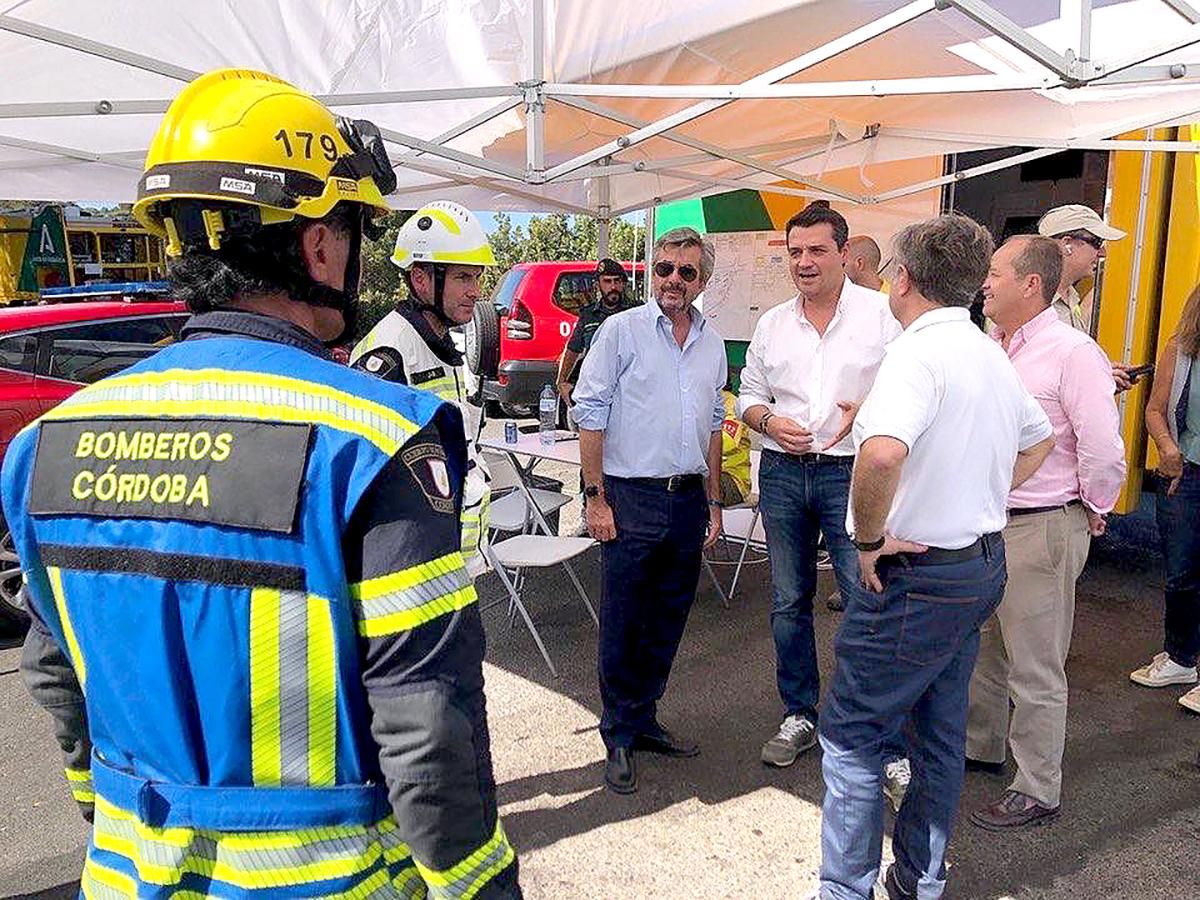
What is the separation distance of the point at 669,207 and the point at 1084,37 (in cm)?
638

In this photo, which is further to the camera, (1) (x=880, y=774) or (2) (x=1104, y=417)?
(2) (x=1104, y=417)

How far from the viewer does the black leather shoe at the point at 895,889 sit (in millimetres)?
2576

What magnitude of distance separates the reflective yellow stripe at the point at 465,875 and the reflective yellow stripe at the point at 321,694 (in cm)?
17

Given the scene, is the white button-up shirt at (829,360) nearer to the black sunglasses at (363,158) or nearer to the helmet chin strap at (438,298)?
the helmet chin strap at (438,298)

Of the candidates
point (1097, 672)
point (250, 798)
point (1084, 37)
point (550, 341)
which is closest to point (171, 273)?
point (250, 798)

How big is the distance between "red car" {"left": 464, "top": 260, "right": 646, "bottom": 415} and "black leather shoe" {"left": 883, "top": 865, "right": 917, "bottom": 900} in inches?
358

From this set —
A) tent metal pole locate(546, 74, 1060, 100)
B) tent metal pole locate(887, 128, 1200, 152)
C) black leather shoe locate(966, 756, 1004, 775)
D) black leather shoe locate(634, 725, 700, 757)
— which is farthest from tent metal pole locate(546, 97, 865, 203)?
black leather shoe locate(966, 756, 1004, 775)

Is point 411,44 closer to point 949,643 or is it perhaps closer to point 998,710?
point 949,643

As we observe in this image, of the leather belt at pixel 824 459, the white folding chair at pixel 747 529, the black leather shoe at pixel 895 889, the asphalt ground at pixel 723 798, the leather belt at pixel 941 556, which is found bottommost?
the asphalt ground at pixel 723 798

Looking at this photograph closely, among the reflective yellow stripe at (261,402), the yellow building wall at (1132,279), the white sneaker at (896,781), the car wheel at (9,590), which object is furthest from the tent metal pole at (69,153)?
the yellow building wall at (1132,279)

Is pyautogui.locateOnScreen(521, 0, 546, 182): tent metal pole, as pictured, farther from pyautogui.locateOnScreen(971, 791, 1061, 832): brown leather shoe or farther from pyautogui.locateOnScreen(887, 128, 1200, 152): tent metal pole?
pyautogui.locateOnScreen(971, 791, 1061, 832): brown leather shoe

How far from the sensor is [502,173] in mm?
4176

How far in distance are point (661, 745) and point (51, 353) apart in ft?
14.4

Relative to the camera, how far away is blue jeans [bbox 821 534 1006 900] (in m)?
2.31
